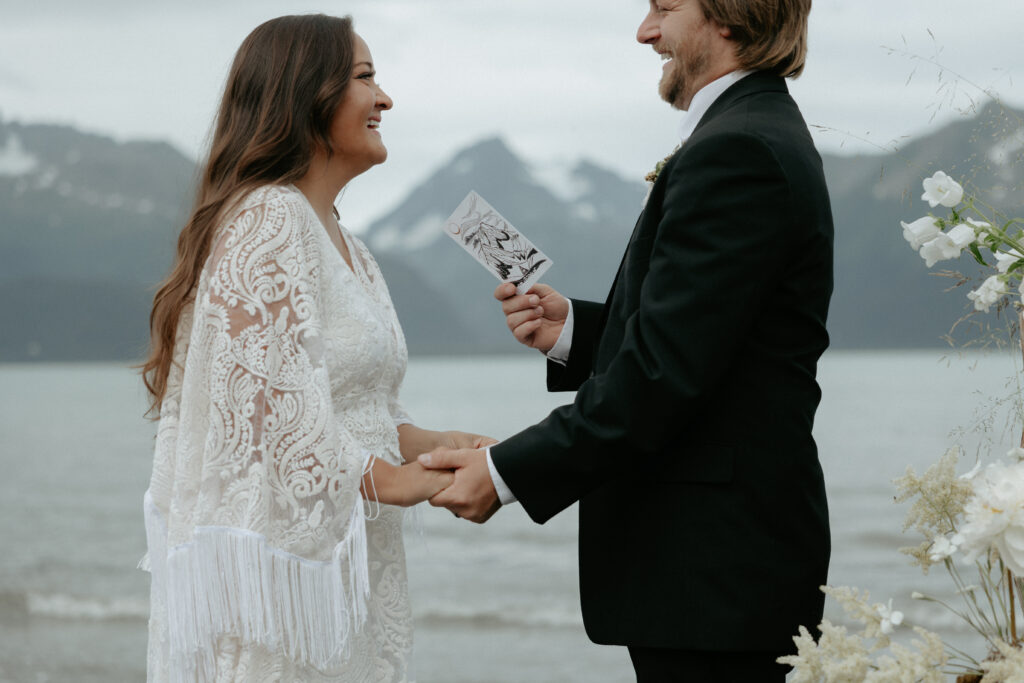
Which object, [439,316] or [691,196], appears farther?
[439,316]

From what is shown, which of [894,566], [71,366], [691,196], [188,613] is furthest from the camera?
[71,366]

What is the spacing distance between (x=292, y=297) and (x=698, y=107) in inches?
39.8

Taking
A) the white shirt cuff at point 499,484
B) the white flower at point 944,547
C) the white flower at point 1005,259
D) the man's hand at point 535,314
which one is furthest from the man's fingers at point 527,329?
the white flower at point 944,547

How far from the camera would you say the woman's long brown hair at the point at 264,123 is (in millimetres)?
2418

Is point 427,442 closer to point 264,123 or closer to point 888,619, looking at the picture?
point 264,123

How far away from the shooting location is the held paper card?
2.92 m

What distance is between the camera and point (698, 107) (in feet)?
7.75

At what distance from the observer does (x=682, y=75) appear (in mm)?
2375

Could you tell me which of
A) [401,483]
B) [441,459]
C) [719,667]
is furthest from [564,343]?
[719,667]

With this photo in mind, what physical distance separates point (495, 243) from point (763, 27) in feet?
3.32

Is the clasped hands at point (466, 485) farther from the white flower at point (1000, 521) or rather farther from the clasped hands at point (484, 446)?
A: the white flower at point (1000, 521)

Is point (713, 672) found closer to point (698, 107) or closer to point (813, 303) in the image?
point (813, 303)

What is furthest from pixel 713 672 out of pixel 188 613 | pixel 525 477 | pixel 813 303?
pixel 188 613

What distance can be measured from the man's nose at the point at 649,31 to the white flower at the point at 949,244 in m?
0.98
